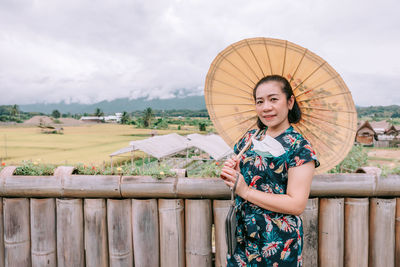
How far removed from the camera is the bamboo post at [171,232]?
2.00 m

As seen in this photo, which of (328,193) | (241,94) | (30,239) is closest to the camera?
(241,94)

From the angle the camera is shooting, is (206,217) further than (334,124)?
Yes

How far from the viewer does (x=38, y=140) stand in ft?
45.4

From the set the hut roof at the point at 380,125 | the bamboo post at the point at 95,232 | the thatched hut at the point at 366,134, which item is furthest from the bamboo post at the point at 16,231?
the hut roof at the point at 380,125

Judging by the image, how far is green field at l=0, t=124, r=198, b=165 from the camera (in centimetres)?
1115

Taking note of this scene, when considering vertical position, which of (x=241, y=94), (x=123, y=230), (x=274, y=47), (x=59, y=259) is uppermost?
(x=274, y=47)

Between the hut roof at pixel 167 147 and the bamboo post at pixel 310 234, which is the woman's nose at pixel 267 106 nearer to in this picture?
the bamboo post at pixel 310 234

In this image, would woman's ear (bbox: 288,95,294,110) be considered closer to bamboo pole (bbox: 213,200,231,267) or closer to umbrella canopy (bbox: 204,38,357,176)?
umbrella canopy (bbox: 204,38,357,176)

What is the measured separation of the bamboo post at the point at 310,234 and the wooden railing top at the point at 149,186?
0.44ft

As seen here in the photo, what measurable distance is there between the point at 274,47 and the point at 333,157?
77 cm

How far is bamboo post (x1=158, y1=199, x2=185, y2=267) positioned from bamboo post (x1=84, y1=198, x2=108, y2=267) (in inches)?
20.2

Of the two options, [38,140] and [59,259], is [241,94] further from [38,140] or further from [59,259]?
[38,140]

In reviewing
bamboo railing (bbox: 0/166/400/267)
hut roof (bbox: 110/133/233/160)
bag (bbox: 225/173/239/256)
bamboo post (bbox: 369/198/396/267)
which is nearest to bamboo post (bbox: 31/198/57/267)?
bamboo railing (bbox: 0/166/400/267)

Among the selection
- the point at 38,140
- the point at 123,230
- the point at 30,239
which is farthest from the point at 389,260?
the point at 38,140
